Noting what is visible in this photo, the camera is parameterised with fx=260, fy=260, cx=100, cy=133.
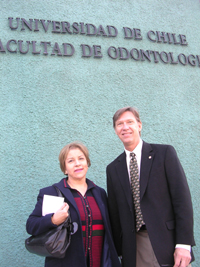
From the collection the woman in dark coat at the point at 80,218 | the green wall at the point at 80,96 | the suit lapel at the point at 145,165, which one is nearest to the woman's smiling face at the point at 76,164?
the woman in dark coat at the point at 80,218

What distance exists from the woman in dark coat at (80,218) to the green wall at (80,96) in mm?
867

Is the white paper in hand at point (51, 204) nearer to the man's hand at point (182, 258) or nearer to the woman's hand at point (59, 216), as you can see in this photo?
the woman's hand at point (59, 216)

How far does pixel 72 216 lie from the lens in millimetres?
2066

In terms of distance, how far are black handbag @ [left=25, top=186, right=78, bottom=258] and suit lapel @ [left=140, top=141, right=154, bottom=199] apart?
629 millimetres

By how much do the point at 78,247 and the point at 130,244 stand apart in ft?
1.39

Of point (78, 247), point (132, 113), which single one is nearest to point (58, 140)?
point (132, 113)

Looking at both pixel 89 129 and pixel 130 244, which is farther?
pixel 89 129

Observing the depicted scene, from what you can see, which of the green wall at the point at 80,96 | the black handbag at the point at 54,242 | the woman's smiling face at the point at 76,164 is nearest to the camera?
the black handbag at the point at 54,242

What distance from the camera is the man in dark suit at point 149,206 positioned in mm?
1920

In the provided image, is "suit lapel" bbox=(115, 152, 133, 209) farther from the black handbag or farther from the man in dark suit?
the black handbag

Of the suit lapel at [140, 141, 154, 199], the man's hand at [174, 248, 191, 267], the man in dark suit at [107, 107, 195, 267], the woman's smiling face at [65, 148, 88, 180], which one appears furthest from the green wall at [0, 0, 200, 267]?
the man's hand at [174, 248, 191, 267]

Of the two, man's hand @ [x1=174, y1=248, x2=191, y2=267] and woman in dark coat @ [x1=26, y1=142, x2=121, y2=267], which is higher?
woman in dark coat @ [x1=26, y1=142, x2=121, y2=267]

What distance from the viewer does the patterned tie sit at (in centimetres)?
208

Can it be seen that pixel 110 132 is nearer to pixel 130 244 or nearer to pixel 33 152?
pixel 33 152
